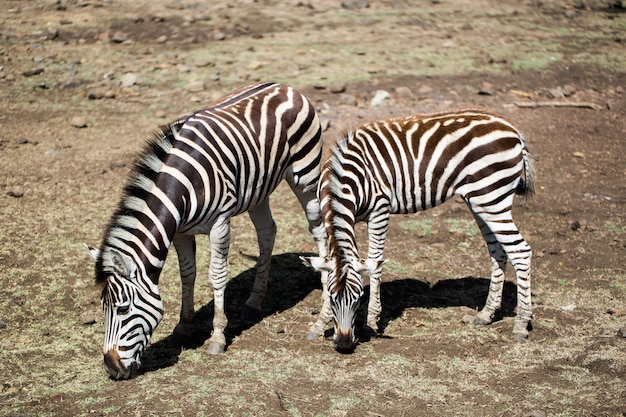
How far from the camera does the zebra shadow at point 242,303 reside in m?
6.91

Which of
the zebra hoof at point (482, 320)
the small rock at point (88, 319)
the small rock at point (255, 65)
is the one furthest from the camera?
the small rock at point (255, 65)

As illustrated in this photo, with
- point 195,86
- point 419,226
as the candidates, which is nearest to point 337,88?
point 195,86

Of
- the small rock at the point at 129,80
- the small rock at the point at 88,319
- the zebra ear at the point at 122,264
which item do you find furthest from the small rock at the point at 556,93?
the zebra ear at the point at 122,264

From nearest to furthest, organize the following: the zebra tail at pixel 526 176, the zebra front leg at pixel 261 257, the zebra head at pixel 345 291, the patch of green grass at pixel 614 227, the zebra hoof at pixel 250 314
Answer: the zebra head at pixel 345 291
the zebra tail at pixel 526 176
the zebra hoof at pixel 250 314
the zebra front leg at pixel 261 257
the patch of green grass at pixel 614 227

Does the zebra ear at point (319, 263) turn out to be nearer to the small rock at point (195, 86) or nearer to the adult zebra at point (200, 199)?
the adult zebra at point (200, 199)

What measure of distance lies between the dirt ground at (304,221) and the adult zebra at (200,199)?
509 millimetres

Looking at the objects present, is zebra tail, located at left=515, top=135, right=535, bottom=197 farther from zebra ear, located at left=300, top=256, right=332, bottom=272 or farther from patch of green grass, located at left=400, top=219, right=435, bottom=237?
zebra ear, located at left=300, top=256, right=332, bottom=272

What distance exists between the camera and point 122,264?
6.01 meters

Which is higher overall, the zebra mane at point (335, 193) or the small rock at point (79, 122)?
the zebra mane at point (335, 193)

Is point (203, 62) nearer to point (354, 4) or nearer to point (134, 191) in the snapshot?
point (354, 4)

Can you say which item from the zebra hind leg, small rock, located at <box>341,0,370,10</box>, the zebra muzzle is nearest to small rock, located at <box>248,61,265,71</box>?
small rock, located at <box>341,0,370,10</box>

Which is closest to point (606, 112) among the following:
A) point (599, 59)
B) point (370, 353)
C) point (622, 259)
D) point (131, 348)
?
point (599, 59)

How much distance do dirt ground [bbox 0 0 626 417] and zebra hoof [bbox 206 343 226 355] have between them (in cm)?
9

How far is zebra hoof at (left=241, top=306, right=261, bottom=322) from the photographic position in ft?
25.4
